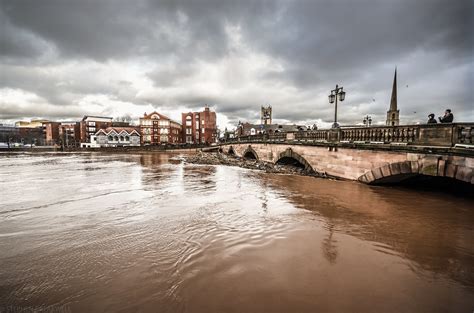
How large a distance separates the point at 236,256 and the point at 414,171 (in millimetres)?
8487

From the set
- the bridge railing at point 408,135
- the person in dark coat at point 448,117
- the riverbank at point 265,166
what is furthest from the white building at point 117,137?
the person in dark coat at point 448,117

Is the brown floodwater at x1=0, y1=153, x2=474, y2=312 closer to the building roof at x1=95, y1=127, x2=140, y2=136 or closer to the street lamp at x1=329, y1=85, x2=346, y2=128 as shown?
the street lamp at x1=329, y1=85, x2=346, y2=128

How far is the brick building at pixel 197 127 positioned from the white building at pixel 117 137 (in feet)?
53.3

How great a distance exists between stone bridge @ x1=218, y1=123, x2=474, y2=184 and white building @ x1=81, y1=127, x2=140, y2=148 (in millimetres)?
67042

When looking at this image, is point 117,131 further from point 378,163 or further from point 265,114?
point 378,163

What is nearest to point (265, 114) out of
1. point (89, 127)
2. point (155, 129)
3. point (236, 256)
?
point (236, 256)

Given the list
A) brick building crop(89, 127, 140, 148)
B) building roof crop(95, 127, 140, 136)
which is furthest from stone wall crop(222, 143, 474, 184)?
building roof crop(95, 127, 140, 136)

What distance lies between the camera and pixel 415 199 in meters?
8.48

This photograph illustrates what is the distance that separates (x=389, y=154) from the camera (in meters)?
9.59

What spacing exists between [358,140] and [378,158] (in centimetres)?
189

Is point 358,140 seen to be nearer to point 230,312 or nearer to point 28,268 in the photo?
point 230,312

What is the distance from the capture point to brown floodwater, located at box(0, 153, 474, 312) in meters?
2.92

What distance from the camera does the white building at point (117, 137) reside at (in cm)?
7150

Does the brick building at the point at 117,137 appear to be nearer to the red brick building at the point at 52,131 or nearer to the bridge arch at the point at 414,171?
the red brick building at the point at 52,131
